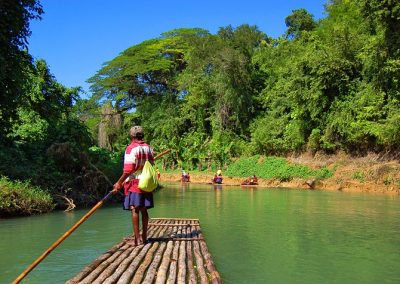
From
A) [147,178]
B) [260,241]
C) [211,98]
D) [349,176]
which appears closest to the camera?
[147,178]

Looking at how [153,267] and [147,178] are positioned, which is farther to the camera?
[147,178]

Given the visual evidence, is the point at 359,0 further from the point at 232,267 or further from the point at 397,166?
the point at 232,267

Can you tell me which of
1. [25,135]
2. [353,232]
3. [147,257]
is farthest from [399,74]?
[147,257]

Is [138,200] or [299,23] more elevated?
[299,23]

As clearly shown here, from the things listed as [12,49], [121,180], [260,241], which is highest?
[12,49]

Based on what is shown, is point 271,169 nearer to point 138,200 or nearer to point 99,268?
point 138,200

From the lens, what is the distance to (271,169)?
92.6 feet

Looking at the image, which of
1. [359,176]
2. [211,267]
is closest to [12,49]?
[211,267]

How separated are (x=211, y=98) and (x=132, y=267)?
30170 mm

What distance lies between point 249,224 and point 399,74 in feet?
44.2

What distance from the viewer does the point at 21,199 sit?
37.1 feet

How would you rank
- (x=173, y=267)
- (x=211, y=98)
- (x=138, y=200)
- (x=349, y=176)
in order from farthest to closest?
(x=211, y=98), (x=349, y=176), (x=138, y=200), (x=173, y=267)

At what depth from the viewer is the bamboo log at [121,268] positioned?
475cm

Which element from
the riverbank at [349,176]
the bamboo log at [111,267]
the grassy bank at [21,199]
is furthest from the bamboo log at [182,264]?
the riverbank at [349,176]
